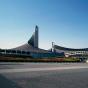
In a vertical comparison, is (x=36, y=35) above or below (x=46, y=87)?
above

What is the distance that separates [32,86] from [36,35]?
118 m

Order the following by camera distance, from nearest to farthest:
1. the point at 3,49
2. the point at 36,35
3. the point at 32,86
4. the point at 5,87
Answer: the point at 5,87 → the point at 32,86 → the point at 3,49 → the point at 36,35

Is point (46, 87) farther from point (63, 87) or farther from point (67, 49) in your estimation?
point (67, 49)

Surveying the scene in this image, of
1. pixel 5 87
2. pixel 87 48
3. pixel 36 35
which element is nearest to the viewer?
pixel 5 87

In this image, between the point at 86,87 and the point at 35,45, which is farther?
the point at 35,45

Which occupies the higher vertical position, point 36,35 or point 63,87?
point 36,35

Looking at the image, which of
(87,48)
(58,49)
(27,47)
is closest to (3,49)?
(27,47)

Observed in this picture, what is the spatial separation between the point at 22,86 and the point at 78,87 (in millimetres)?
3033

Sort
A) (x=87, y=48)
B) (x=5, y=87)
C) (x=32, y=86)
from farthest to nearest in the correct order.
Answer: (x=87, y=48)
(x=32, y=86)
(x=5, y=87)

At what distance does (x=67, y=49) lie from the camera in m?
159

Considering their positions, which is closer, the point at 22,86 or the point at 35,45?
the point at 22,86

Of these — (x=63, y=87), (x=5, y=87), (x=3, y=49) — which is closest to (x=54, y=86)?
(x=63, y=87)

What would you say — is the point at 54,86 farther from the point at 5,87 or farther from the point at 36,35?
the point at 36,35

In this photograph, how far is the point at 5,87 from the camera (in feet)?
32.4
